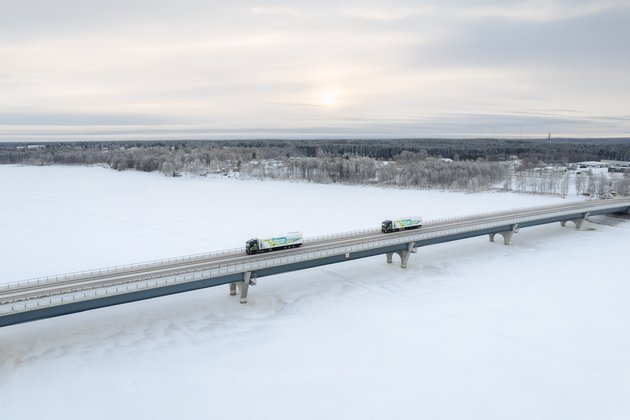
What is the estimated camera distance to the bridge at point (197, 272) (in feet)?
102

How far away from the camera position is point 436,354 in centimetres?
3203

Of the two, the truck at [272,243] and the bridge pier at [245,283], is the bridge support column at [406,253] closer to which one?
the truck at [272,243]

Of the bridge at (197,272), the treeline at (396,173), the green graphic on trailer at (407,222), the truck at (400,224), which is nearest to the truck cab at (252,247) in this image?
the bridge at (197,272)

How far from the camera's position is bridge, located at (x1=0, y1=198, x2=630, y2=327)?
3108 centimetres

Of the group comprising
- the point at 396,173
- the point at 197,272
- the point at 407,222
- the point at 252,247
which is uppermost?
the point at 396,173

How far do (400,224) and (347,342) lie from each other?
2533 cm

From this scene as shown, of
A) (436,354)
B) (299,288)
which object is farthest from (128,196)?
(436,354)

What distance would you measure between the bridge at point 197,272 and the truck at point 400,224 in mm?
1035

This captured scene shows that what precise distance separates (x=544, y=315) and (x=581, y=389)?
39.0 ft

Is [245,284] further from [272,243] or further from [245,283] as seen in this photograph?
[272,243]

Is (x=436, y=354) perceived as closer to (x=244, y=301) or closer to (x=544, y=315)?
(x=544, y=315)

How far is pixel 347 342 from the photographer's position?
33938 mm

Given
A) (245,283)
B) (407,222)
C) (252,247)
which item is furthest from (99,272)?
(407,222)

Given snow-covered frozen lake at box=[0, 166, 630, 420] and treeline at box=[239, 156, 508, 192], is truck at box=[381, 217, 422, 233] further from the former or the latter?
treeline at box=[239, 156, 508, 192]
